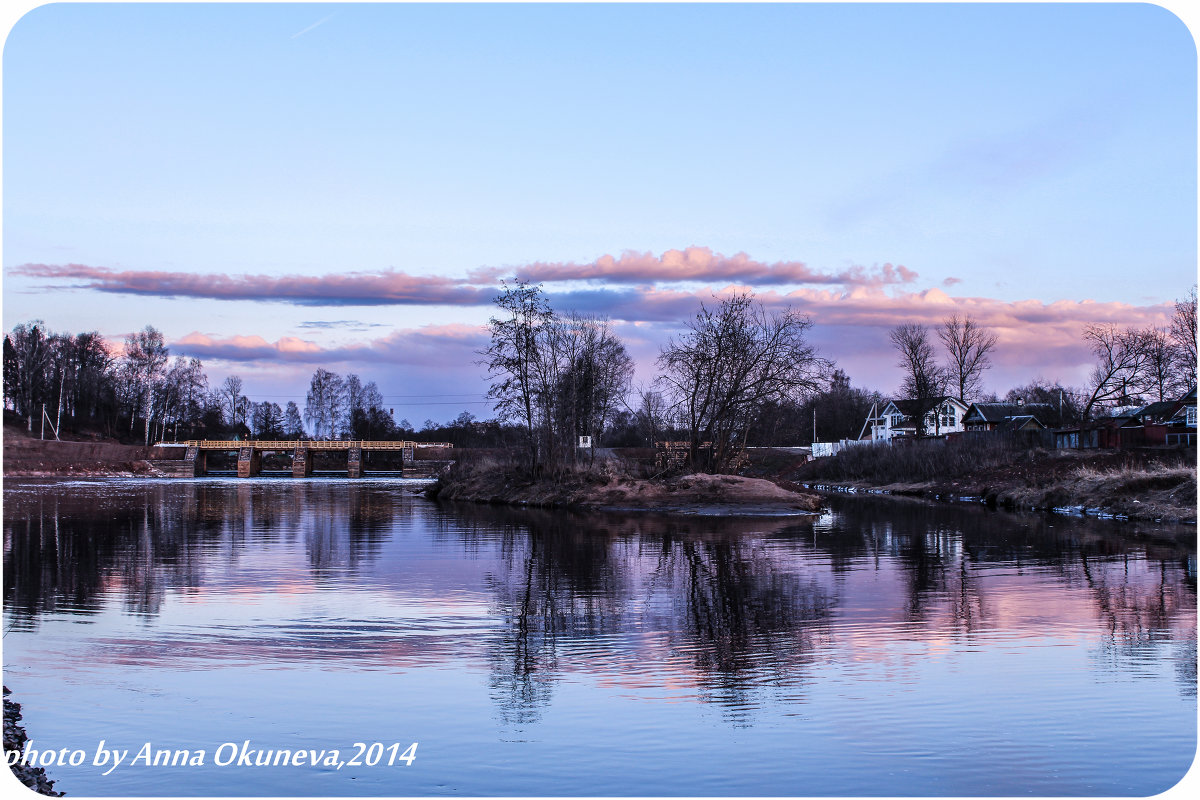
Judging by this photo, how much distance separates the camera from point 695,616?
13844 mm

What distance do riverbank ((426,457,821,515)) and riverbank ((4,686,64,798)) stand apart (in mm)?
30261

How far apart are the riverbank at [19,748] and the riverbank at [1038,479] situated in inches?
1310

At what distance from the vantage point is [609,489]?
43562 millimetres

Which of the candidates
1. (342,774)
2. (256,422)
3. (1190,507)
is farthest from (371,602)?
(256,422)

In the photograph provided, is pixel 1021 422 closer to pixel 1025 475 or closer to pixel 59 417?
pixel 1025 475

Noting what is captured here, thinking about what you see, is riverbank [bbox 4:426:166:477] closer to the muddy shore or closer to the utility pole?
the utility pole

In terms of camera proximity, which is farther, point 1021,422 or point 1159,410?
point 1021,422

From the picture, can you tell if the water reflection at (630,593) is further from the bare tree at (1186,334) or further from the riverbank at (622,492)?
the bare tree at (1186,334)

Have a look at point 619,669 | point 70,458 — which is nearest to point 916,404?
point 70,458

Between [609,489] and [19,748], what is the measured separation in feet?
119

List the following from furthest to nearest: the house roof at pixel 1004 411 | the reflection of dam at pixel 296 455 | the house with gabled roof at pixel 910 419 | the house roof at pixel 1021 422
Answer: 1. the reflection of dam at pixel 296 455
2. the house roof at pixel 1004 411
3. the house with gabled roof at pixel 910 419
4. the house roof at pixel 1021 422

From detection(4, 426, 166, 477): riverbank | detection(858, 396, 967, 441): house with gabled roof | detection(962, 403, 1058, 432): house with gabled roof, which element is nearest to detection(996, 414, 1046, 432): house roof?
detection(962, 403, 1058, 432): house with gabled roof

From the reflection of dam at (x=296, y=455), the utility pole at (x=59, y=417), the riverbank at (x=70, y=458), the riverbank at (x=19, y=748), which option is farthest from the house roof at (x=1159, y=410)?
the utility pole at (x=59, y=417)

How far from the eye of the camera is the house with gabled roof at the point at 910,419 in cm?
10544
